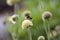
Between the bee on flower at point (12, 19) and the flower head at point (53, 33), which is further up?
the bee on flower at point (12, 19)

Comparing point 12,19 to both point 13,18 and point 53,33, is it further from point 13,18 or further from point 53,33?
point 53,33

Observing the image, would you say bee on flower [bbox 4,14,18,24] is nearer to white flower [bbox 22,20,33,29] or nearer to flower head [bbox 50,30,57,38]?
white flower [bbox 22,20,33,29]

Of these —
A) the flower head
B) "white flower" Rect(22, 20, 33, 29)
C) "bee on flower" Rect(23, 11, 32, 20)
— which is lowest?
the flower head

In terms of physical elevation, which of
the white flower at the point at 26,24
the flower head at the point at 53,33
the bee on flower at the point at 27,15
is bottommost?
the flower head at the point at 53,33

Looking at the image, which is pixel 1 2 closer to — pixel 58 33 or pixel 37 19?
pixel 37 19

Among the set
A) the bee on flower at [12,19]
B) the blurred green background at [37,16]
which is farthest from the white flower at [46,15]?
the bee on flower at [12,19]

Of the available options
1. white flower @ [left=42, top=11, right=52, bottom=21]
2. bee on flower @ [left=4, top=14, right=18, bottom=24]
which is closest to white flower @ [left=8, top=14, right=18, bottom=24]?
bee on flower @ [left=4, top=14, right=18, bottom=24]

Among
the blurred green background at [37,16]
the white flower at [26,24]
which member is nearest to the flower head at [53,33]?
the blurred green background at [37,16]

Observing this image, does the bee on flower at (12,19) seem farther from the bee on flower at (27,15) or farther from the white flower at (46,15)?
the white flower at (46,15)

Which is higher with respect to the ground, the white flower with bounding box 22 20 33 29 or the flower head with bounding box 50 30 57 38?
the white flower with bounding box 22 20 33 29

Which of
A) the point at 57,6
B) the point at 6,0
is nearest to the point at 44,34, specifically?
the point at 57,6

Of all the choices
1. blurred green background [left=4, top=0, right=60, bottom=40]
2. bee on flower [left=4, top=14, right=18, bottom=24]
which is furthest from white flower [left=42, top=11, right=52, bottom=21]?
bee on flower [left=4, top=14, right=18, bottom=24]
